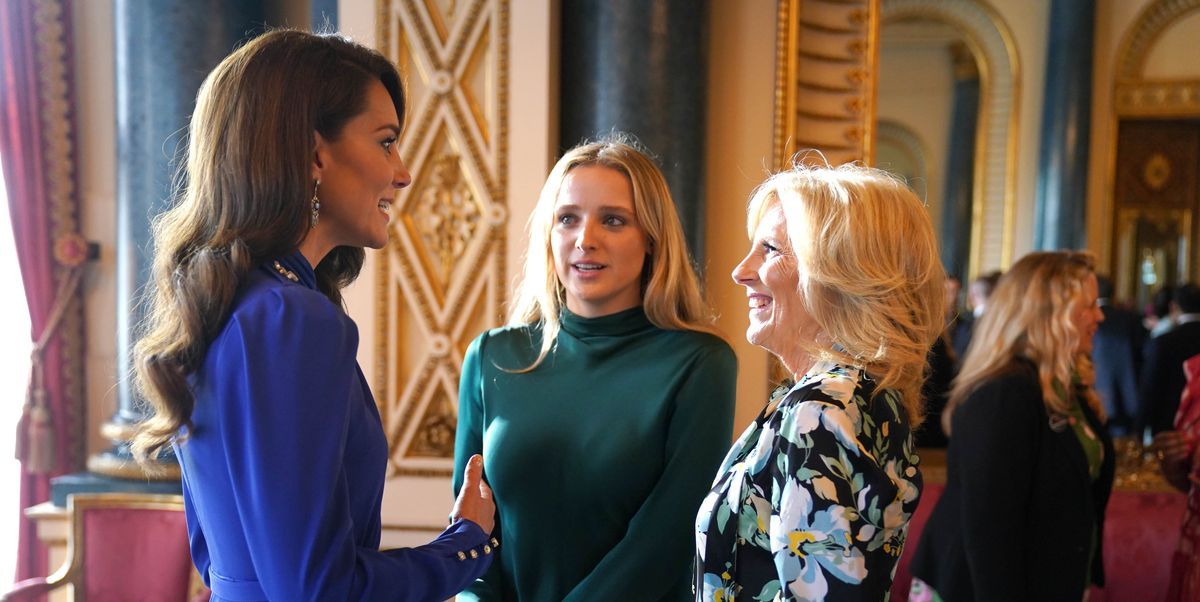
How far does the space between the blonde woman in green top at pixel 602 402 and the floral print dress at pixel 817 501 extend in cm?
46

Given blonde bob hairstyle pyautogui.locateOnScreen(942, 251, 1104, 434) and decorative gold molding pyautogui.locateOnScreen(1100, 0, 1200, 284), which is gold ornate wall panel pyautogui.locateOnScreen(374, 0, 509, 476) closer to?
blonde bob hairstyle pyautogui.locateOnScreen(942, 251, 1104, 434)

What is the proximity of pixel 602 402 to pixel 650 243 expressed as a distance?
355mm

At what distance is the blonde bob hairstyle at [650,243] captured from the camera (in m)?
1.92

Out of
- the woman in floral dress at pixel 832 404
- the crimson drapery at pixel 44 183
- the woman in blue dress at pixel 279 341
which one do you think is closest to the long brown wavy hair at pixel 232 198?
the woman in blue dress at pixel 279 341

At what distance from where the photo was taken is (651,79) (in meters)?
3.09

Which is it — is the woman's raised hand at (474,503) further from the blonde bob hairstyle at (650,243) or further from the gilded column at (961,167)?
the gilded column at (961,167)

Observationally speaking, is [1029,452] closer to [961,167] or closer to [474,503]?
[474,503]

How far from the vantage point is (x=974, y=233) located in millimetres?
5645

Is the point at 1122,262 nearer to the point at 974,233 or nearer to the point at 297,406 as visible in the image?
the point at 974,233

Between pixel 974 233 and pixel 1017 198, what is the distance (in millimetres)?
379

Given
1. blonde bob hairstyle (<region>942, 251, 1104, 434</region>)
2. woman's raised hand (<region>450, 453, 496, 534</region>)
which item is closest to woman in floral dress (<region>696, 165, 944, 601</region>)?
woman's raised hand (<region>450, 453, 496, 534</region>)

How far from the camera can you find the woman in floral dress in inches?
44.1

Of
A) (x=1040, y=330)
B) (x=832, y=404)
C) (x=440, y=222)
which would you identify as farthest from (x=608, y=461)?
(x=440, y=222)

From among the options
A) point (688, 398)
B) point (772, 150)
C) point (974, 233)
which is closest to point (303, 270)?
point (688, 398)
